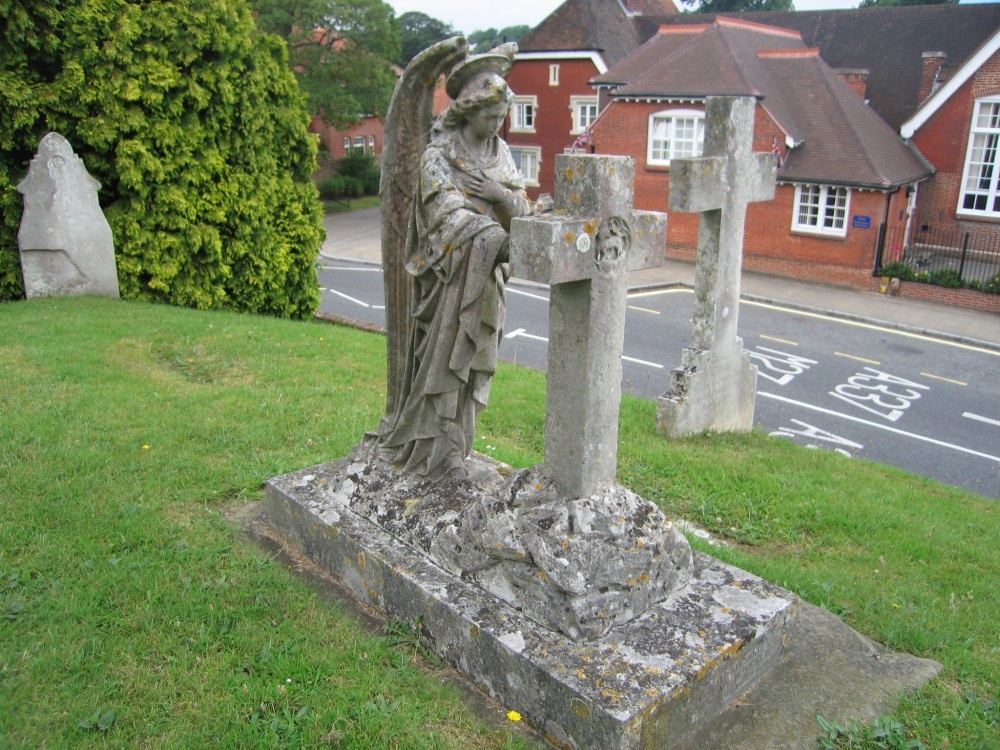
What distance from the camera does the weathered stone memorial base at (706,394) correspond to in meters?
9.02

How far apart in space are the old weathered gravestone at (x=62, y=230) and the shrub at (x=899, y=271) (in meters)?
18.0

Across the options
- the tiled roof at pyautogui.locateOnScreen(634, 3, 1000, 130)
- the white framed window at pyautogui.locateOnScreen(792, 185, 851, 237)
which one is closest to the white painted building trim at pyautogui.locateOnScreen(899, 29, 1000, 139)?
the tiled roof at pyautogui.locateOnScreen(634, 3, 1000, 130)

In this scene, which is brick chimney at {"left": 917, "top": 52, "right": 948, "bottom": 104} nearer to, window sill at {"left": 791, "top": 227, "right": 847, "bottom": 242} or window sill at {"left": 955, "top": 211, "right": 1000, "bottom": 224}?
window sill at {"left": 955, "top": 211, "right": 1000, "bottom": 224}

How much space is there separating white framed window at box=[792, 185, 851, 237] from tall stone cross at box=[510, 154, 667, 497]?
1972 centimetres

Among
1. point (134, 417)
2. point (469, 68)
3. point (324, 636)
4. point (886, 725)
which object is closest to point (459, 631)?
point (324, 636)

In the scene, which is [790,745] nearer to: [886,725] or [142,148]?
[886,725]

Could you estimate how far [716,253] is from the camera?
8.88 metres

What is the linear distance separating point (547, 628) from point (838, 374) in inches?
477

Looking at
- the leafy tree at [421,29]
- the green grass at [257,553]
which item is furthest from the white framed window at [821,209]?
the leafy tree at [421,29]

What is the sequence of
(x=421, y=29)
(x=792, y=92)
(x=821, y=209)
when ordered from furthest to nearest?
(x=421, y=29) < (x=792, y=92) < (x=821, y=209)

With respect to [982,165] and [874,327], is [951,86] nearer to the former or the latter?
[982,165]

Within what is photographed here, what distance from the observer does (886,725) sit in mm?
4160

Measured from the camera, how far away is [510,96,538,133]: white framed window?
32125 mm

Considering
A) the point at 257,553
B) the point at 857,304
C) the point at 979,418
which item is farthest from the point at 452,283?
the point at 857,304
